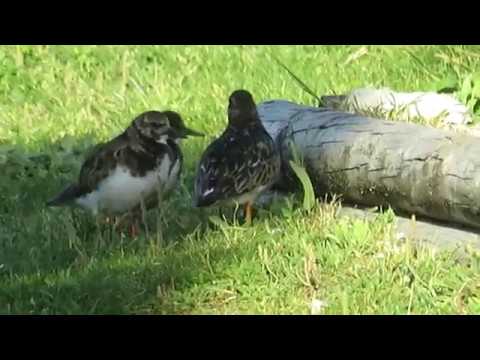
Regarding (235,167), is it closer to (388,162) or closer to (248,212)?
(248,212)

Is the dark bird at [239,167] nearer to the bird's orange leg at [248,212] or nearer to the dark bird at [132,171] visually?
the bird's orange leg at [248,212]

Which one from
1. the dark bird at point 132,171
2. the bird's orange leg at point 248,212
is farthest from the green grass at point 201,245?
the dark bird at point 132,171

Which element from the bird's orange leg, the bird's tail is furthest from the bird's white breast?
the bird's orange leg

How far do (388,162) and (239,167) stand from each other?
0.94 meters

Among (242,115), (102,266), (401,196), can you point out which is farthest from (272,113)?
(102,266)

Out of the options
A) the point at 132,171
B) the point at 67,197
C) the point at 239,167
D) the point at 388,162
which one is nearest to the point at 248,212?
the point at 239,167

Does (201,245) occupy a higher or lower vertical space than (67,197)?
lower

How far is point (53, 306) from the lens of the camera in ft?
22.2

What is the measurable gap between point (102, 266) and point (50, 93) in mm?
5453

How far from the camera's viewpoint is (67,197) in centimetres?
838

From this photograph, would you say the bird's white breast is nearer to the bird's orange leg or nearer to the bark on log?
the bird's orange leg

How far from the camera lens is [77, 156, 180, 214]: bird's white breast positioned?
8.00 metres

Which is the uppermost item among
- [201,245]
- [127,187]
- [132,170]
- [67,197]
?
[132,170]

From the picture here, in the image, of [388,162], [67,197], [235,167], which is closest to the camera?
[388,162]
